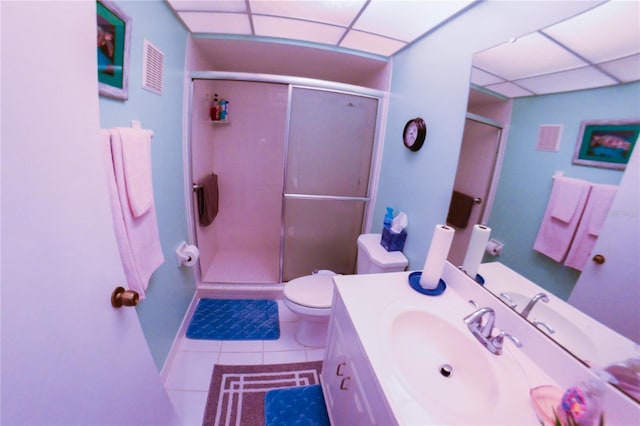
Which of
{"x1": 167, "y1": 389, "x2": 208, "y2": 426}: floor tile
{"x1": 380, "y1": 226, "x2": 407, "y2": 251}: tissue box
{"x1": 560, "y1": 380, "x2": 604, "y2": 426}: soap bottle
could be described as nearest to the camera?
{"x1": 560, "y1": 380, "x2": 604, "y2": 426}: soap bottle

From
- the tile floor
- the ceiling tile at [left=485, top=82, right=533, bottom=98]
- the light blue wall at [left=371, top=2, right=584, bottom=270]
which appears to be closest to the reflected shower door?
the light blue wall at [left=371, top=2, right=584, bottom=270]

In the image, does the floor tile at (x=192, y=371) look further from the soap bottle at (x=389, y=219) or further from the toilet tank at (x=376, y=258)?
the soap bottle at (x=389, y=219)

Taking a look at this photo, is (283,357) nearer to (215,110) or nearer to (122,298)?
(122,298)

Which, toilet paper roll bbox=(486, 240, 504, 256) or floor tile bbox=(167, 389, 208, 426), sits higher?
toilet paper roll bbox=(486, 240, 504, 256)

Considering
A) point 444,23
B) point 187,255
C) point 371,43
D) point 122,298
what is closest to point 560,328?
point 122,298

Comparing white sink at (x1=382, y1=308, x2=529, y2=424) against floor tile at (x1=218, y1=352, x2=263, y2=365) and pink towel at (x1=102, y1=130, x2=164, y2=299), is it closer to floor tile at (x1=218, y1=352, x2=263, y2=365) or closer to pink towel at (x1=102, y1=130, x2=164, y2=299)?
pink towel at (x1=102, y1=130, x2=164, y2=299)

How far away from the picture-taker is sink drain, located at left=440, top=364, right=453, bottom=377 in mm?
829

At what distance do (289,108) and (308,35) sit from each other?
51 cm

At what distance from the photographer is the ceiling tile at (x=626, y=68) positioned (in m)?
0.65

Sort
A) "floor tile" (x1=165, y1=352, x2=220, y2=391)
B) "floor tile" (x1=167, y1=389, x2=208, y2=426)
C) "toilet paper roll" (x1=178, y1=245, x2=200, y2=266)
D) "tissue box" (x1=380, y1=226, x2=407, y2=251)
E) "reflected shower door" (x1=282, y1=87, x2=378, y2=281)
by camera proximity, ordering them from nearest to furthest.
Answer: "floor tile" (x1=167, y1=389, x2=208, y2=426) → "floor tile" (x1=165, y1=352, x2=220, y2=391) → "tissue box" (x1=380, y1=226, x2=407, y2=251) → "toilet paper roll" (x1=178, y1=245, x2=200, y2=266) → "reflected shower door" (x1=282, y1=87, x2=378, y2=281)

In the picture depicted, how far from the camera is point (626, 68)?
67cm

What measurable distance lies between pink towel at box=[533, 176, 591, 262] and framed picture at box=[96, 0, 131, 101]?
1639 mm

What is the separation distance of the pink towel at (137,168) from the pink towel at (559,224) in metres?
1.56

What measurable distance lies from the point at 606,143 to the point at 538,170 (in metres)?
0.19
